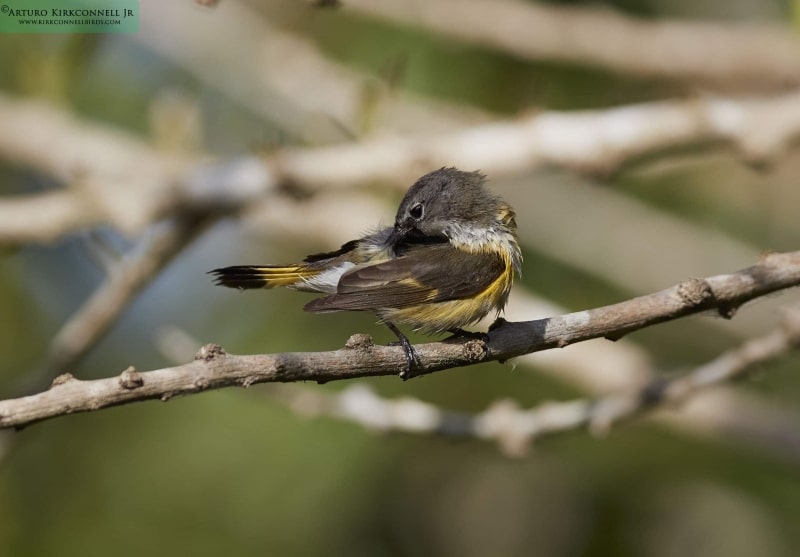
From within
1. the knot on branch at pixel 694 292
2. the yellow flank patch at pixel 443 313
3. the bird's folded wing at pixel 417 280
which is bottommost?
the yellow flank patch at pixel 443 313

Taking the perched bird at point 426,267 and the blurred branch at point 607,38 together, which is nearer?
the perched bird at point 426,267

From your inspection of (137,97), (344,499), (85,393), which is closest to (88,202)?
(344,499)

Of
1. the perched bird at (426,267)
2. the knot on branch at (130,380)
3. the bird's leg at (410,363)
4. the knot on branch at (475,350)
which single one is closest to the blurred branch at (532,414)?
the perched bird at (426,267)

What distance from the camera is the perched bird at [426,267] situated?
3357 millimetres

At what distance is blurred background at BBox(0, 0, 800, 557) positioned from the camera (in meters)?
5.38

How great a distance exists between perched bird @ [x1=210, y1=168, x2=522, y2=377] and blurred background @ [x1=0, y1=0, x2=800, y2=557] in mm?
985

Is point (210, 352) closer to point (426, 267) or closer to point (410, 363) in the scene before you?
point (410, 363)

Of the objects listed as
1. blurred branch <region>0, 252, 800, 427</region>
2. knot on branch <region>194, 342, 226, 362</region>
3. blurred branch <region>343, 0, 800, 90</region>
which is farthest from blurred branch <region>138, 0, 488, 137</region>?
knot on branch <region>194, 342, 226, 362</region>

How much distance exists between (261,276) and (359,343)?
960mm

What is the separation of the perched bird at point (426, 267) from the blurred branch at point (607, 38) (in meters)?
2.72

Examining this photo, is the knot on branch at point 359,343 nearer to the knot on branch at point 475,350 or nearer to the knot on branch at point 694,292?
the knot on branch at point 475,350

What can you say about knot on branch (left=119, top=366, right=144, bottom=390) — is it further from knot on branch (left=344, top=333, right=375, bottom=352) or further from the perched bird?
the perched bird

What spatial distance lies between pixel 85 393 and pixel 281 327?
4.24 metres

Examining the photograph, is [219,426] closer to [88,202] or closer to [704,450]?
[88,202]
